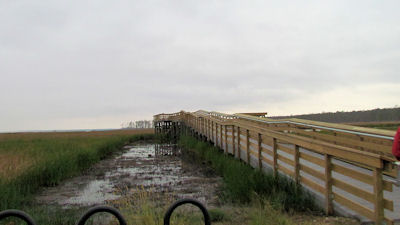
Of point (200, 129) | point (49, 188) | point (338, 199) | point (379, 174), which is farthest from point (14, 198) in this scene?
point (200, 129)

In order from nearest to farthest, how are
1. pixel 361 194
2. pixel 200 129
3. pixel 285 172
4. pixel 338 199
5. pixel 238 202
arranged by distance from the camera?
pixel 361 194 → pixel 338 199 → pixel 238 202 → pixel 285 172 → pixel 200 129

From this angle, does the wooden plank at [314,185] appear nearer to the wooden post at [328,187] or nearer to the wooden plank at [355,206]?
the wooden post at [328,187]

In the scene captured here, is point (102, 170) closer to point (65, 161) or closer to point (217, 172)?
point (65, 161)

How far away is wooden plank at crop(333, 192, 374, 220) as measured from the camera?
447 cm

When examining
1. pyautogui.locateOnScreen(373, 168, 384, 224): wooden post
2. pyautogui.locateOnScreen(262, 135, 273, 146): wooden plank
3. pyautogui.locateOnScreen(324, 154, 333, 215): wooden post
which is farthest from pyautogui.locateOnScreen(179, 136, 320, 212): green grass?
pyautogui.locateOnScreen(373, 168, 384, 224): wooden post

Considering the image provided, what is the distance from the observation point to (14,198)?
7.46 metres

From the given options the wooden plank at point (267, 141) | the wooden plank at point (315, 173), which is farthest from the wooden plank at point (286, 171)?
the wooden plank at point (267, 141)

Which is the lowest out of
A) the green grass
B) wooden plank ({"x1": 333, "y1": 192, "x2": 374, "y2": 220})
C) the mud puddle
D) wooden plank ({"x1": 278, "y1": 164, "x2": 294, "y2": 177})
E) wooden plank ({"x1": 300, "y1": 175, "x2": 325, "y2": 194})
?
the mud puddle

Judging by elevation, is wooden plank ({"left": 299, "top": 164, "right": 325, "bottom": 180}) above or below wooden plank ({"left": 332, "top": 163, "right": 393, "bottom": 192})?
below

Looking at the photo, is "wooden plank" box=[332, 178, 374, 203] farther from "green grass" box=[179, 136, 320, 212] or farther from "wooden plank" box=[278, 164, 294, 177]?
"wooden plank" box=[278, 164, 294, 177]

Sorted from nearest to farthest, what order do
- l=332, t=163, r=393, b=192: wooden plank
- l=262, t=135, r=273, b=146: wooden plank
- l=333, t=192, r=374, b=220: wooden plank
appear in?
l=332, t=163, r=393, b=192: wooden plank → l=333, t=192, r=374, b=220: wooden plank → l=262, t=135, r=273, b=146: wooden plank

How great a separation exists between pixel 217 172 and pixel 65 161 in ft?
19.0

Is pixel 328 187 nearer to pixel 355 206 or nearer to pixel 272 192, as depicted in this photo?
pixel 355 206

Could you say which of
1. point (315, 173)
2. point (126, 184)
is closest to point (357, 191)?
point (315, 173)
